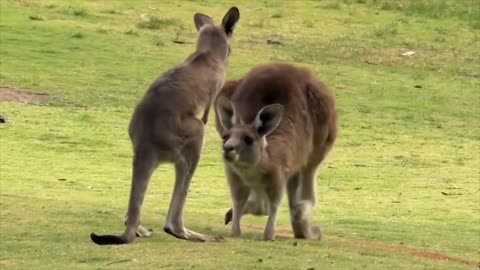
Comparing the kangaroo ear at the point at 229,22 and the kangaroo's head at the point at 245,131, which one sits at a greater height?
the kangaroo ear at the point at 229,22

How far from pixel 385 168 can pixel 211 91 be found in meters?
8.38

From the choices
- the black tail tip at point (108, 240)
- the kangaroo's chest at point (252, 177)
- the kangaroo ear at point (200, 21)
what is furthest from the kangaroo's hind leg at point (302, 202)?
the black tail tip at point (108, 240)

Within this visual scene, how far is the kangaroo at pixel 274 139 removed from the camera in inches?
336

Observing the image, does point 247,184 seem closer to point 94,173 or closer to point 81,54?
point 94,173

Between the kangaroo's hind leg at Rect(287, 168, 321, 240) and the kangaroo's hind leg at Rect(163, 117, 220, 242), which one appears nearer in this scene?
the kangaroo's hind leg at Rect(163, 117, 220, 242)

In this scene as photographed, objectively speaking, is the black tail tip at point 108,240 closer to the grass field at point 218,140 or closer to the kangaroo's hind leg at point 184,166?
the grass field at point 218,140

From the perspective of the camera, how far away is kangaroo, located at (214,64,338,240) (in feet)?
28.0

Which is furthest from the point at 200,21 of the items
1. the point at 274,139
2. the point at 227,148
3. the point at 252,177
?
the point at 227,148

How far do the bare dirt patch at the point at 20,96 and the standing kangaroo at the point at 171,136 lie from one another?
11727 mm

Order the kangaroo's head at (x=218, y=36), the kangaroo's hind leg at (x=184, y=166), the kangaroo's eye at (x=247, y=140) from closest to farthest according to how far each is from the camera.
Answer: the kangaroo's hind leg at (x=184, y=166)
the kangaroo's eye at (x=247, y=140)
the kangaroo's head at (x=218, y=36)

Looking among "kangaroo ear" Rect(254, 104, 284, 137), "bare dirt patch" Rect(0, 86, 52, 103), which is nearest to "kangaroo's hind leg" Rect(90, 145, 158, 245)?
"kangaroo ear" Rect(254, 104, 284, 137)

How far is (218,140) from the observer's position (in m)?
17.9

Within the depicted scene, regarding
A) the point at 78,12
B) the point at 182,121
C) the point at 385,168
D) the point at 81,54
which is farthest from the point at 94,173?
the point at 78,12

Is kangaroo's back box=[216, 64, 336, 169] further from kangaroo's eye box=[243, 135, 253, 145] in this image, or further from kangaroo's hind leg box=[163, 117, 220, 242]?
kangaroo's hind leg box=[163, 117, 220, 242]
